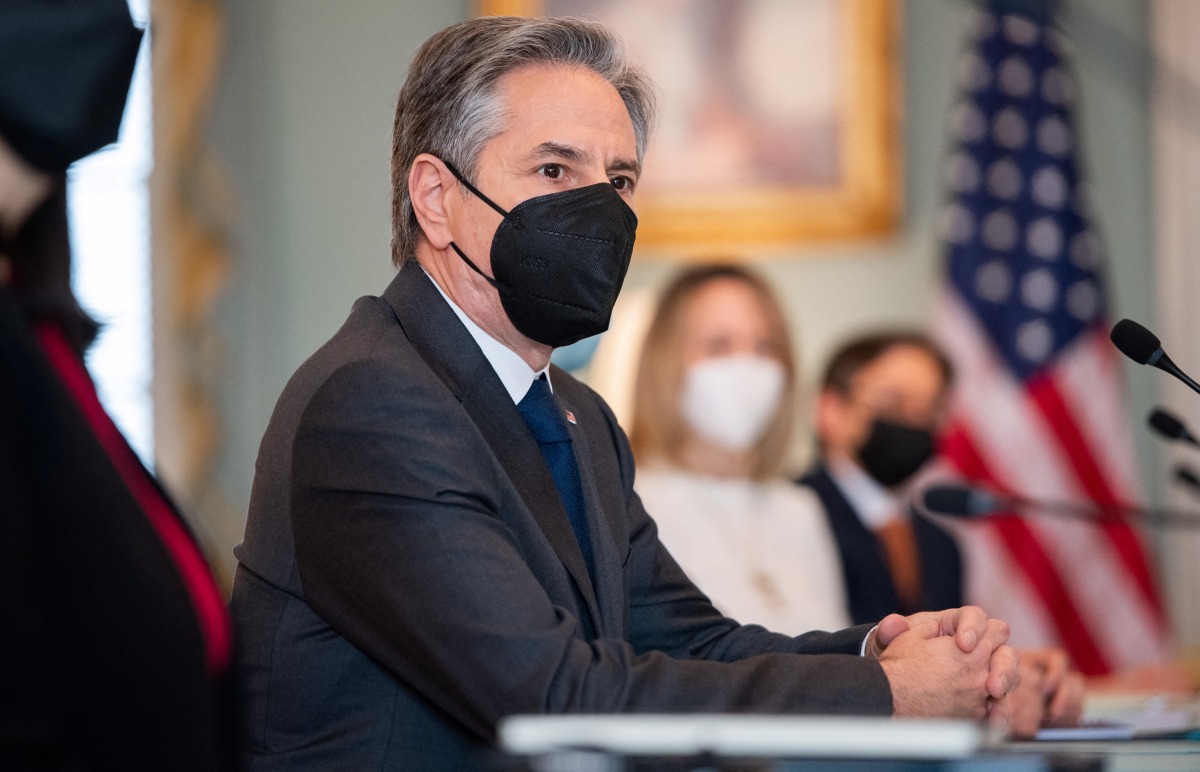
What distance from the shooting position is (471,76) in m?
2.13

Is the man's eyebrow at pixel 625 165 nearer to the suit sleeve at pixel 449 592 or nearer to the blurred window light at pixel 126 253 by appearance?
the suit sleeve at pixel 449 592

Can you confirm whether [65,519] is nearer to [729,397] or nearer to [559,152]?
[559,152]

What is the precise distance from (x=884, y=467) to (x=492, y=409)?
2515 millimetres

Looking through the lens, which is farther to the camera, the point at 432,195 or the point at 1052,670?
the point at 1052,670

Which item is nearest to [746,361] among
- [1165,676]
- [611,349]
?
[611,349]

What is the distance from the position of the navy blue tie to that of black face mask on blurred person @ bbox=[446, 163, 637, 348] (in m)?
0.11

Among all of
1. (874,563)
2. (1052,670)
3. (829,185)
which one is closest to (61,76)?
(1052,670)

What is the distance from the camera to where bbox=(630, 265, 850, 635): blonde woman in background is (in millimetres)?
3910

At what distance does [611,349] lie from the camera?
15.5 ft

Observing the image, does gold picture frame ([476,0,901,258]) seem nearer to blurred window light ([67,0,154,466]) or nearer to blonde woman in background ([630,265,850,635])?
blonde woman in background ([630,265,850,635])

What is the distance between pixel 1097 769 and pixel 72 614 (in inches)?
36.2

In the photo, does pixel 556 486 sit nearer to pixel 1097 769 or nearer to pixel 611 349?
pixel 1097 769

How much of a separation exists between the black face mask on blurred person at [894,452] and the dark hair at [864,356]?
24cm

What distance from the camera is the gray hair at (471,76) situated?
7.00ft
